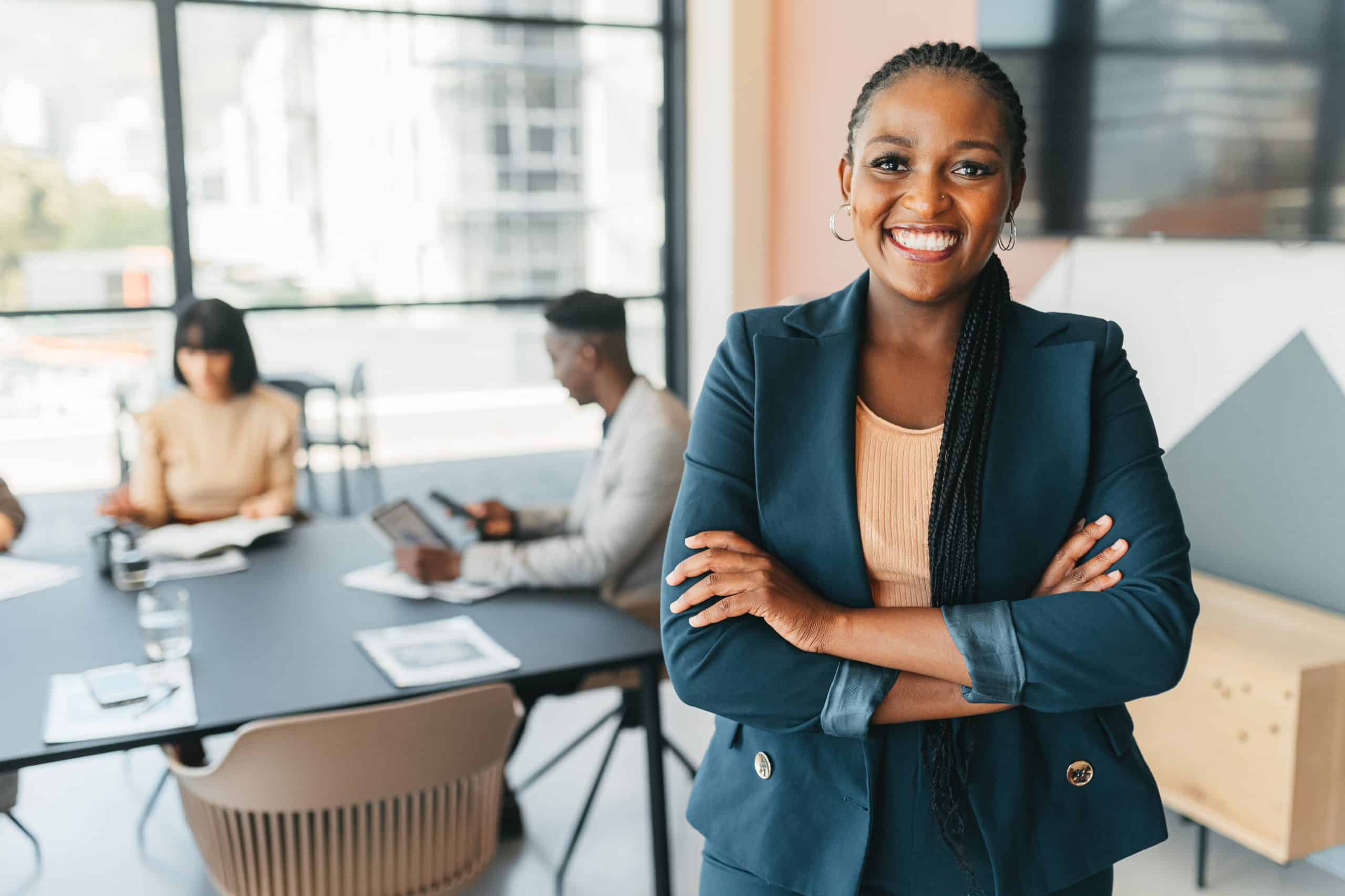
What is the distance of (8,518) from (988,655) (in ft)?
8.93

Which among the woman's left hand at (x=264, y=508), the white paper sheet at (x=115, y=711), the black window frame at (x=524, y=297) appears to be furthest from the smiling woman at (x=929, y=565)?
the black window frame at (x=524, y=297)

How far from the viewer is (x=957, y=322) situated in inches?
47.6

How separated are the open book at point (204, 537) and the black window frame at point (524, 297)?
1616 millimetres

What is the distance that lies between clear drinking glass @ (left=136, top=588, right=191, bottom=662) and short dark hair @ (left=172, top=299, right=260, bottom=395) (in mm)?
1400

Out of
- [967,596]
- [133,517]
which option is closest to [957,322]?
[967,596]

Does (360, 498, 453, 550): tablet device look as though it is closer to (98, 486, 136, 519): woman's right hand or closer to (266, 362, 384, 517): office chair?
(98, 486, 136, 519): woman's right hand

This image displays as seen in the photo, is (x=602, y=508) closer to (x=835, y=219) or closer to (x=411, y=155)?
A: (x=835, y=219)

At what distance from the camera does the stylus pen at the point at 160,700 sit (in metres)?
1.93

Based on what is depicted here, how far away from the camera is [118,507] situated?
10.8ft

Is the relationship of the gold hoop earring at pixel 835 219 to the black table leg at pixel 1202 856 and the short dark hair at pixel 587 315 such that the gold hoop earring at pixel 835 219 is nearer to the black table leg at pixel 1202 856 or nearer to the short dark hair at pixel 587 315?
the short dark hair at pixel 587 315

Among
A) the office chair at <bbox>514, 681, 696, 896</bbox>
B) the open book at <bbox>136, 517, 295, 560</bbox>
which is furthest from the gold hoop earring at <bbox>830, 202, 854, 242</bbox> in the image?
the open book at <bbox>136, 517, 295, 560</bbox>

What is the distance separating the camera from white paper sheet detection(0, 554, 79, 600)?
2.62m

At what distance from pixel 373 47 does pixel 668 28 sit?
1.29 meters

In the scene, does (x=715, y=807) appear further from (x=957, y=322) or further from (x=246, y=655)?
(x=246, y=655)
